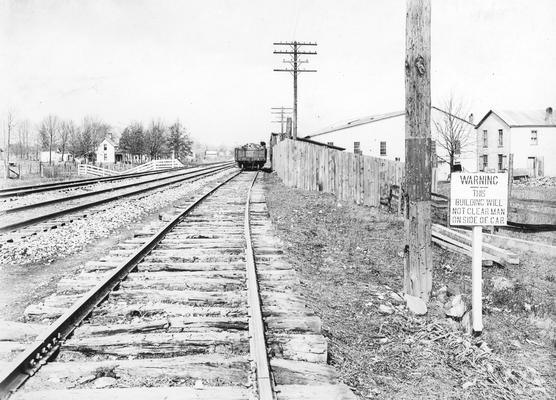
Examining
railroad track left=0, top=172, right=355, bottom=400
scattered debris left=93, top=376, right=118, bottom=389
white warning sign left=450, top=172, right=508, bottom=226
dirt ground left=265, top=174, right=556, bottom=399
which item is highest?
white warning sign left=450, top=172, right=508, bottom=226

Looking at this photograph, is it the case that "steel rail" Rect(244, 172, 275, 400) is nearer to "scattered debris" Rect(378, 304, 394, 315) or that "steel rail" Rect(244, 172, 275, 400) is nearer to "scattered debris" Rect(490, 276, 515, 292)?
"scattered debris" Rect(378, 304, 394, 315)

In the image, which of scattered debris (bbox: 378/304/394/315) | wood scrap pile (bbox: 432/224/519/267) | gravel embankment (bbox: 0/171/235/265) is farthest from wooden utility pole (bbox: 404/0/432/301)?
gravel embankment (bbox: 0/171/235/265)

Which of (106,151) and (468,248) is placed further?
(106,151)

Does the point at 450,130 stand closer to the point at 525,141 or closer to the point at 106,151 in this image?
the point at 525,141

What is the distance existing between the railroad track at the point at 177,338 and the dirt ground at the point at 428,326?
36 centimetres

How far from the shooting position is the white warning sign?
15.2ft

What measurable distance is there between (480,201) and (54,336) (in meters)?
3.90

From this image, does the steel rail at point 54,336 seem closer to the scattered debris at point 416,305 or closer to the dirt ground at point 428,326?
the dirt ground at point 428,326

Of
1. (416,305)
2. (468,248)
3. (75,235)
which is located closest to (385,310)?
(416,305)

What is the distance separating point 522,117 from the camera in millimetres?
46000

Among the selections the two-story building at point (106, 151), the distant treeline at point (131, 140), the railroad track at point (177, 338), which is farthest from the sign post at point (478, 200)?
the two-story building at point (106, 151)

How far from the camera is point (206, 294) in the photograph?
4.84 m

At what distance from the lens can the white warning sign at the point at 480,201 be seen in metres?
4.62

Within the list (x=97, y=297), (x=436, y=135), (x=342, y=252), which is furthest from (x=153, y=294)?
(x=436, y=135)
